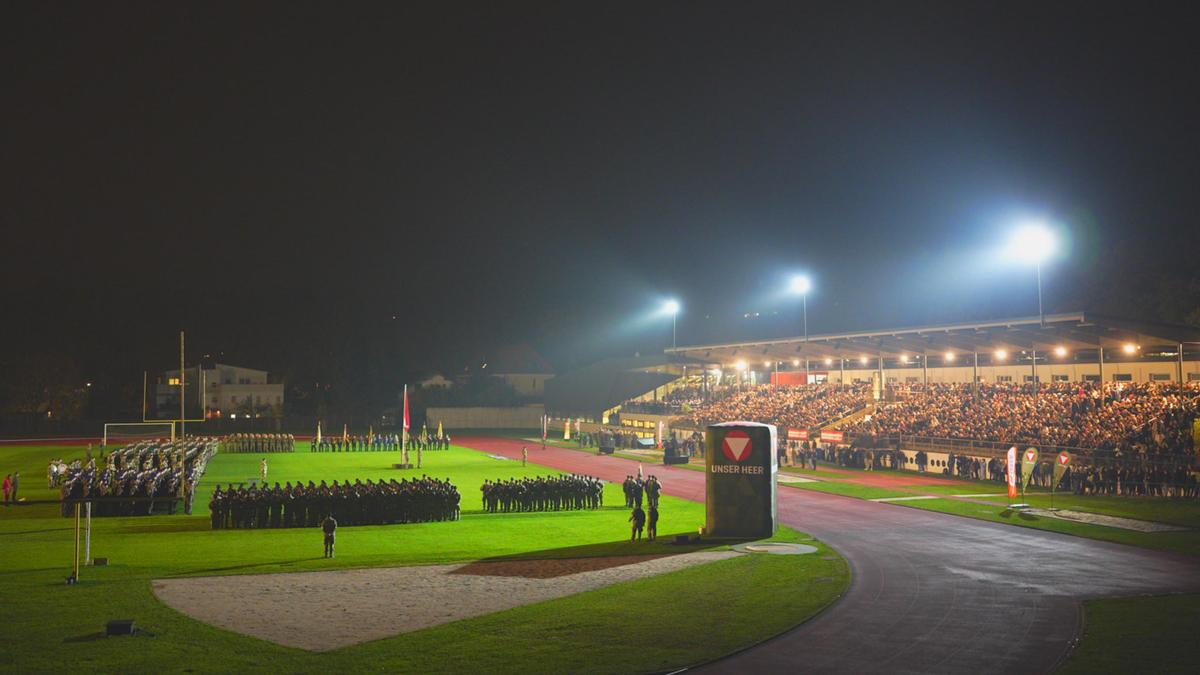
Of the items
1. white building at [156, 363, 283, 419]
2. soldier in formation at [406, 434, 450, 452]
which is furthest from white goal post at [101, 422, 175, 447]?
white building at [156, 363, 283, 419]

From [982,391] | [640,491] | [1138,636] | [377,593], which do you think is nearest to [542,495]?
[640,491]

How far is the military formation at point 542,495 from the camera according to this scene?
1171 inches

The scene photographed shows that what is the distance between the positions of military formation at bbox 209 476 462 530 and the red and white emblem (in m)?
9.54

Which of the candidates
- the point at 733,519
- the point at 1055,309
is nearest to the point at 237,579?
the point at 733,519

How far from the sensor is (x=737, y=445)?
910 inches

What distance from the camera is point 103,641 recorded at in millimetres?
13031

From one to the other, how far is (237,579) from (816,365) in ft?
181

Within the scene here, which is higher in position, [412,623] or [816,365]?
[816,365]

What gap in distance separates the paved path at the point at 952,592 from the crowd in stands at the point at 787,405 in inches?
1106

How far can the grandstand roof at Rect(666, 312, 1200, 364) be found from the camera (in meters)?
38.6

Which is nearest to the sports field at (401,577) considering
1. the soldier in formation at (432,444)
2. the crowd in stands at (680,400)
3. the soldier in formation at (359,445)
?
the soldier in formation at (359,445)

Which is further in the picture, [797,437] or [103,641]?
[797,437]

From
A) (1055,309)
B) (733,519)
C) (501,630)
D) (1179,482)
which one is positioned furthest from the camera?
(1055,309)

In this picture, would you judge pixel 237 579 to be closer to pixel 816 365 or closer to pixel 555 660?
pixel 555 660
